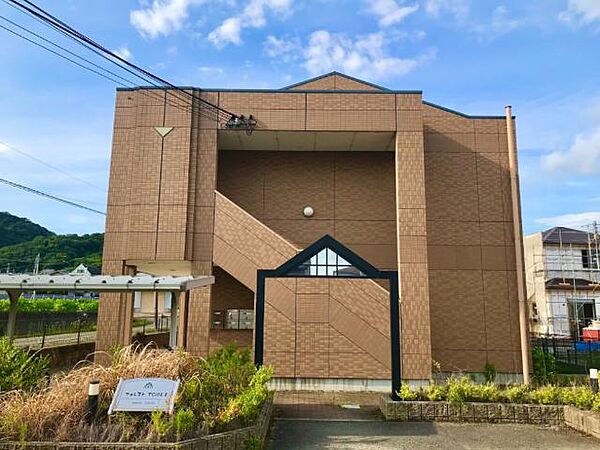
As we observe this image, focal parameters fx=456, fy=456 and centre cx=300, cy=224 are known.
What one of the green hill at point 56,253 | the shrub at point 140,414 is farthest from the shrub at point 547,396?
the green hill at point 56,253

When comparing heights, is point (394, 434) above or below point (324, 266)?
below

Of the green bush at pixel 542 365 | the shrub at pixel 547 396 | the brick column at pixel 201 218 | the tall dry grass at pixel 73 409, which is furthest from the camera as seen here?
the green bush at pixel 542 365

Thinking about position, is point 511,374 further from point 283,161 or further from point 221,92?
point 221,92

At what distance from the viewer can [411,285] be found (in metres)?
13.8

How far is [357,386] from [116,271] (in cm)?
807

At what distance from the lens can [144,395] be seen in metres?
6.30

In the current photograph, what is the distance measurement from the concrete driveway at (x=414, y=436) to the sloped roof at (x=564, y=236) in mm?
30344

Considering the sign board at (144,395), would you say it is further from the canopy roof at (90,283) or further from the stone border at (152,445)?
the canopy roof at (90,283)

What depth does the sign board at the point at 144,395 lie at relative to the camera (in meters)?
6.16

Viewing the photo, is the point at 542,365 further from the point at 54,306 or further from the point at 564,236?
the point at 54,306

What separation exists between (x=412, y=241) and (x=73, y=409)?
10.4 metres

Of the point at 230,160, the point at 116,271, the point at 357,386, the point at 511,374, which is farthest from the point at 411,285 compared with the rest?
the point at 116,271

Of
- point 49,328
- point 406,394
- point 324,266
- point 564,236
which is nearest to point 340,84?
point 324,266

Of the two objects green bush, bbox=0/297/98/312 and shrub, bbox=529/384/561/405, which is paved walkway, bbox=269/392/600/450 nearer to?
shrub, bbox=529/384/561/405
